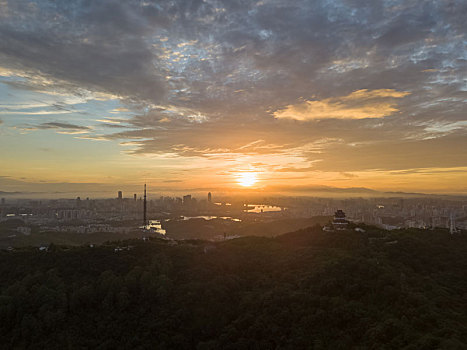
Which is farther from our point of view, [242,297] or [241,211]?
[241,211]

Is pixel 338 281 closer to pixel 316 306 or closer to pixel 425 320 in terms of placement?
pixel 316 306

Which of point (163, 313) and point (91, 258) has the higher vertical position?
point (91, 258)

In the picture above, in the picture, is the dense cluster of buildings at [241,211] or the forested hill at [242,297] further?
the dense cluster of buildings at [241,211]

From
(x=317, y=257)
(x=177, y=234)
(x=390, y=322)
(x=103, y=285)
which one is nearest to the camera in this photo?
(x=390, y=322)

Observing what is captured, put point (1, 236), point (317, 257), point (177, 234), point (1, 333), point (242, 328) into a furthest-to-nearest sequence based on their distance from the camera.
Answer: point (177, 234) < point (1, 236) < point (317, 257) < point (1, 333) < point (242, 328)

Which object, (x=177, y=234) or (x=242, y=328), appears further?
(x=177, y=234)

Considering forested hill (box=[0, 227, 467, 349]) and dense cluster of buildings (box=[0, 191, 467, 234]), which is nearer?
forested hill (box=[0, 227, 467, 349])

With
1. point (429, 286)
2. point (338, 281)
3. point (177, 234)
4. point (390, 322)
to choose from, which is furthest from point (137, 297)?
point (177, 234)

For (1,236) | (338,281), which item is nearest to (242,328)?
(338,281)
